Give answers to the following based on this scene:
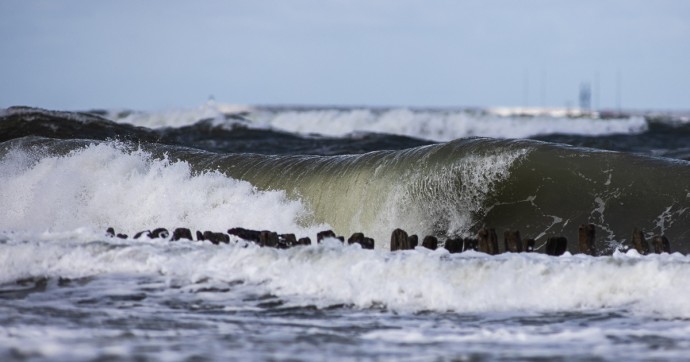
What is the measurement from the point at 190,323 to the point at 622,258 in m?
3.04

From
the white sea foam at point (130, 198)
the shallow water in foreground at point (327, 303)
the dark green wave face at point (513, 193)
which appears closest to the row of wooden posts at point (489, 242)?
the shallow water in foreground at point (327, 303)

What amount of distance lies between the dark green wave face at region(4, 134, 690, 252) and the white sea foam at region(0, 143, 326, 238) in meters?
0.64

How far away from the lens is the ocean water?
6.02 meters

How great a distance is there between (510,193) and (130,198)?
453 centimetres

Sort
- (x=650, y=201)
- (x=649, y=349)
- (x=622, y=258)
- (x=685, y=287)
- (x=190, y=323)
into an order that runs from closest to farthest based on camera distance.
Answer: (x=649, y=349) < (x=190, y=323) < (x=685, y=287) < (x=622, y=258) < (x=650, y=201)

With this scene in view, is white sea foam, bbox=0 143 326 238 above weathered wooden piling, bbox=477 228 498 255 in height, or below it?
above

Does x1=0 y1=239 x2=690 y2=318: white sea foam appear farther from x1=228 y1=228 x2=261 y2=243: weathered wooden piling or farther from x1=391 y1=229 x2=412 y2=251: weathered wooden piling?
x1=228 y1=228 x2=261 y2=243: weathered wooden piling

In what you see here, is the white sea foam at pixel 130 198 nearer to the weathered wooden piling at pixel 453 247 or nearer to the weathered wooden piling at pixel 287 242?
the weathered wooden piling at pixel 287 242

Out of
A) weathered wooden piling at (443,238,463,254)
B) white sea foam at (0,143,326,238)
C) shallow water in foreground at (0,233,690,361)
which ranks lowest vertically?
shallow water in foreground at (0,233,690,361)

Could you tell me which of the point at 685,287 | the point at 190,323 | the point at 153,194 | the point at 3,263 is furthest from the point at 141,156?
the point at 685,287

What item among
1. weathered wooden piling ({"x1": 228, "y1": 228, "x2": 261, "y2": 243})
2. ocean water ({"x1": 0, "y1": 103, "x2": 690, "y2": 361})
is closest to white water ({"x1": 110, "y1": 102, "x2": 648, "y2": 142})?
ocean water ({"x1": 0, "y1": 103, "x2": 690, "y2": 361})

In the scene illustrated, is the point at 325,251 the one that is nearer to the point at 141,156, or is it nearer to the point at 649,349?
the point at 649,349

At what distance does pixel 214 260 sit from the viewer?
7.90m

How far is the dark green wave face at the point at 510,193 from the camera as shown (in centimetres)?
1039
